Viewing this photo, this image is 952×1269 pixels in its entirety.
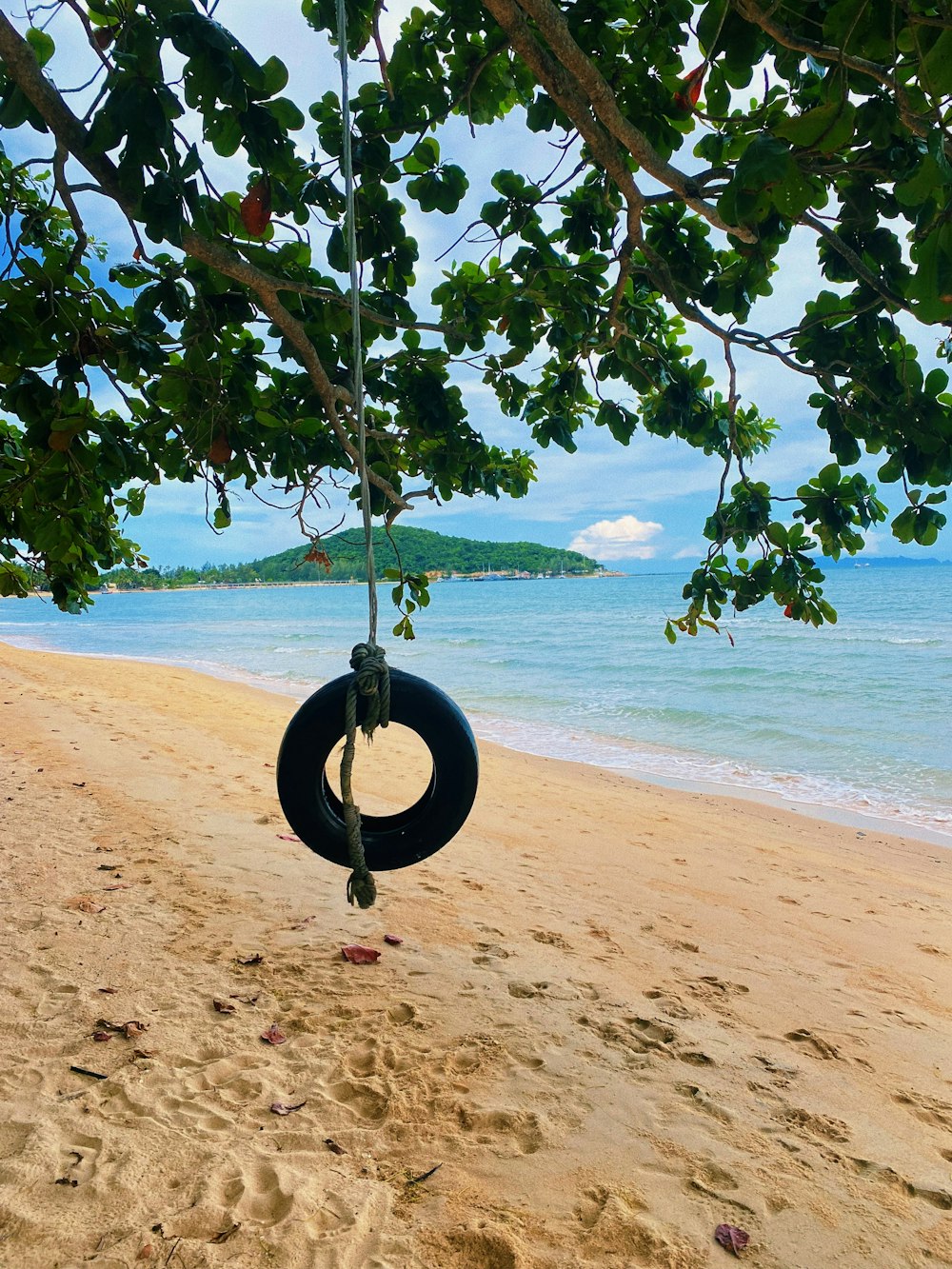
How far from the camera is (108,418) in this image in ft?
9.83

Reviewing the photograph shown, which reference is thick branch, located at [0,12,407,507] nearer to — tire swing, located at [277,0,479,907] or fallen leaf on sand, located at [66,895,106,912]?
tire swing, located at [277,0,479,907]

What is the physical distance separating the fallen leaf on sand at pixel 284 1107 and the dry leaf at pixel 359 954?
0.93 metres

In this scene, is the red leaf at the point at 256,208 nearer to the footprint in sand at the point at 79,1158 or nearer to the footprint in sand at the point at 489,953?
the footprint in sand at the point at 79,1158

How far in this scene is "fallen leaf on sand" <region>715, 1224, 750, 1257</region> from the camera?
190cm

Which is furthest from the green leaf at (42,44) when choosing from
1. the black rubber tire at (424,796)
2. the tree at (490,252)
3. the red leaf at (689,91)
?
the black rubber tire at (424,796)

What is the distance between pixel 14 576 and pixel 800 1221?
3.57 m

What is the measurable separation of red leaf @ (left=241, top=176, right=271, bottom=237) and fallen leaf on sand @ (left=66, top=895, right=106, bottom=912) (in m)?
2.99

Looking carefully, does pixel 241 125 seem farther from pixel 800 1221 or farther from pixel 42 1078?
pixel 800 1221

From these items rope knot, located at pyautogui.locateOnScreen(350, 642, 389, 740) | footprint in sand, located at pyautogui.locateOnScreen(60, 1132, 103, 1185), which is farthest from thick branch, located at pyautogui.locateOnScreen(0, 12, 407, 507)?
footprint in sand, located at pyautogui.locateOnScreen(60, 1132, 103, 1185)

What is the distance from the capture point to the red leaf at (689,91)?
2.30 metres

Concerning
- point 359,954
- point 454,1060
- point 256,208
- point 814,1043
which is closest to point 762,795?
point 814,1043

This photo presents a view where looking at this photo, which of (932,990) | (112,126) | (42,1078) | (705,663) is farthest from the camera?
(705,663)

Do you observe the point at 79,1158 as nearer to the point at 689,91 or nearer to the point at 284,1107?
the point at 284,1107

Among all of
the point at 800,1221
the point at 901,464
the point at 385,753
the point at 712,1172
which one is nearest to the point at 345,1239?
the point at 712,1172
